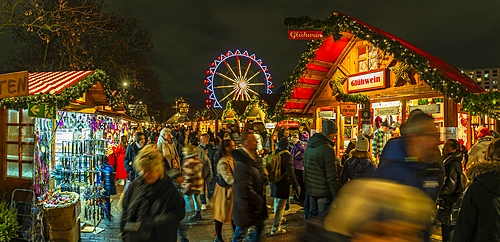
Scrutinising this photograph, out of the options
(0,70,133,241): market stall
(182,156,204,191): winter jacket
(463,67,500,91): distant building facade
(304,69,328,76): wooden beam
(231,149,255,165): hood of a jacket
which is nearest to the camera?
(231,149,255,165): hood of a jacket

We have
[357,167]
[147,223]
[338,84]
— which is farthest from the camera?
[338,84]

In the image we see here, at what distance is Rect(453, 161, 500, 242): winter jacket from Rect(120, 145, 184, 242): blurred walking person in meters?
2.61

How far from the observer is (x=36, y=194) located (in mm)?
4766

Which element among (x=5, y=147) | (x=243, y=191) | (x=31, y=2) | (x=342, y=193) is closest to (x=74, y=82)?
(x=5, y=147)

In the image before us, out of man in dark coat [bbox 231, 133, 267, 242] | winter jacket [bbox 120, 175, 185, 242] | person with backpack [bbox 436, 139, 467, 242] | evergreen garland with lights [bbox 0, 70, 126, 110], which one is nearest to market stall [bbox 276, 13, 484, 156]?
person with backpack [bbox 436, 139, 467, 242]

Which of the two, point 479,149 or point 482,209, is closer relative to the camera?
point 482,209

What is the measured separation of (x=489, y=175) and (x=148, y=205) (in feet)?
9.69

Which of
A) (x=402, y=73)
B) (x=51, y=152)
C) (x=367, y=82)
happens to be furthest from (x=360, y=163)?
(x=51, y=152)

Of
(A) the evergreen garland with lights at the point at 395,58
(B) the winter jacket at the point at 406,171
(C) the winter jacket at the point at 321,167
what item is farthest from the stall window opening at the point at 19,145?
(A) the evergreen garland with lights at the point at 395,58

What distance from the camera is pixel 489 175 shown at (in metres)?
2.44

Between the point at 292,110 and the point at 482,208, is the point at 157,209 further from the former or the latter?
the point at 292,110

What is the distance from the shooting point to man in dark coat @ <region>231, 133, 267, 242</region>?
11.8ft

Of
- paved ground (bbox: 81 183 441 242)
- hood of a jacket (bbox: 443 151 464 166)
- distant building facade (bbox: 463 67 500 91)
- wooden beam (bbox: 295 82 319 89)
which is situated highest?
distant building facade (bbox: 463 67 500 91)

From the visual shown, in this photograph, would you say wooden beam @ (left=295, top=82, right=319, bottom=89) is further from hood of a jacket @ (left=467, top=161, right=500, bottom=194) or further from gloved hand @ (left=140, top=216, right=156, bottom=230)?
gloved hand @ (left=140, top=216, right=156, bottom=230)
